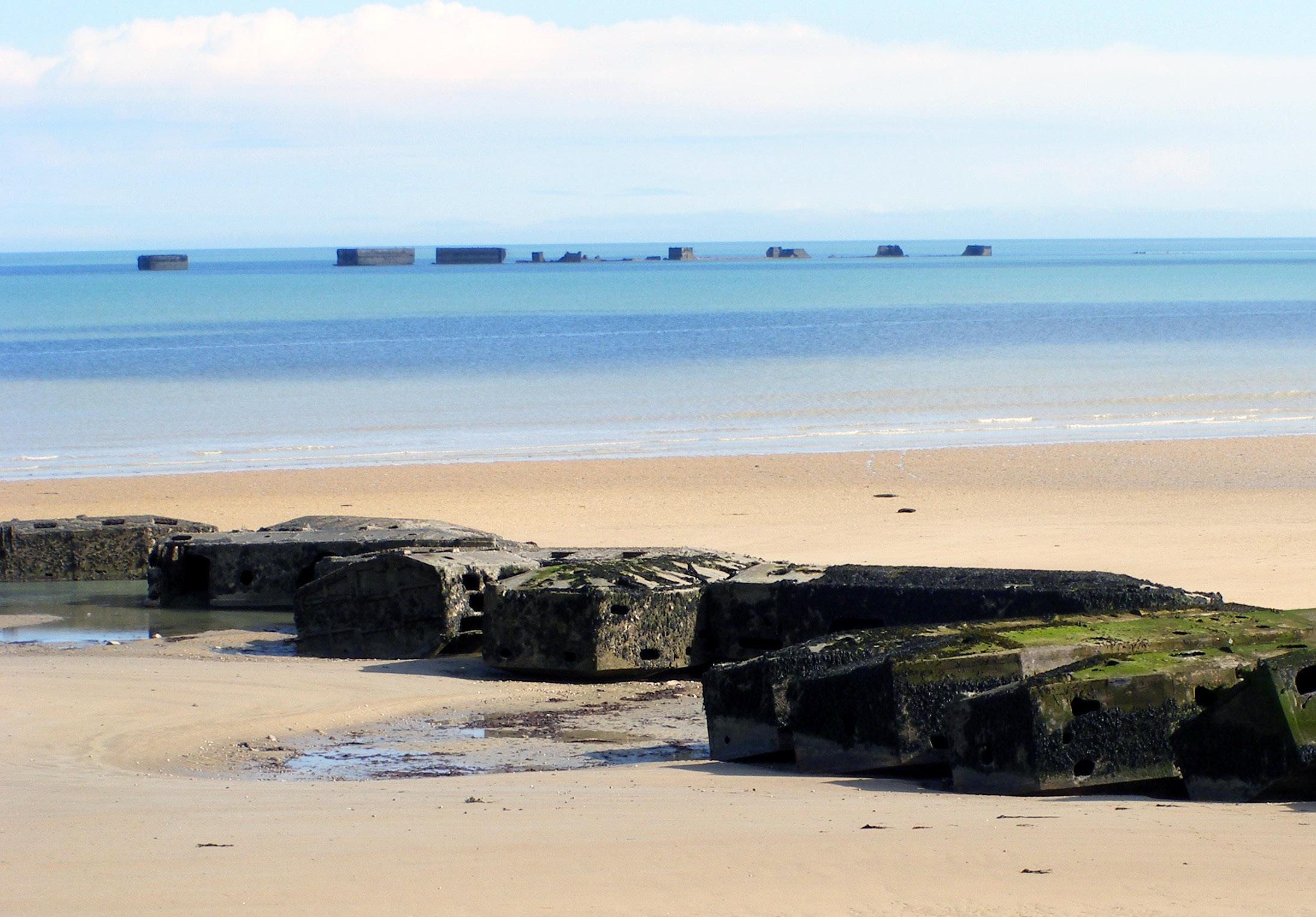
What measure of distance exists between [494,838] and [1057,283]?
11872cm

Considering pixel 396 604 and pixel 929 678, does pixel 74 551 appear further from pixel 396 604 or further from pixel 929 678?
pixel 929 678

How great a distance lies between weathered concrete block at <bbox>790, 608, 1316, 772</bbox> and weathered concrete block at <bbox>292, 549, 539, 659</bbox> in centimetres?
372

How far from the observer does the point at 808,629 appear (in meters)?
9.20

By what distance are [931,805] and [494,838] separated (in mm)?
1639

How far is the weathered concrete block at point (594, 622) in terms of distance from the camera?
9.24 meters

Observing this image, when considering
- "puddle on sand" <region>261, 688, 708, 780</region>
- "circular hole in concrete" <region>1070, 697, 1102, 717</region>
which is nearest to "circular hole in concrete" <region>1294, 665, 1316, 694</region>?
"circular hole in concrete" <region>1070, 697, 1102, 717</region>

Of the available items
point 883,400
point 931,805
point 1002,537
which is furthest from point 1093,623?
point 883,400

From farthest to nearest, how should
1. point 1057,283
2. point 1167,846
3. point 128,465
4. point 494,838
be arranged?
point 1057,283, point 128,465, point 494,838, point 1167,846

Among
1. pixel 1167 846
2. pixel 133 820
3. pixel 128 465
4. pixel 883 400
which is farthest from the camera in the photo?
pixel 883 400

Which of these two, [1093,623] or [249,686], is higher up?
[1093,623]

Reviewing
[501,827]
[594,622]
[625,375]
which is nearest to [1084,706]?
[501,827]

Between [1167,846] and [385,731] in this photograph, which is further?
[385,731]

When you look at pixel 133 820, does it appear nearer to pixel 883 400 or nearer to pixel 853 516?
pixel 853 516

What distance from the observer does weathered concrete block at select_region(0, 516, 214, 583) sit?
13484 millimetres
